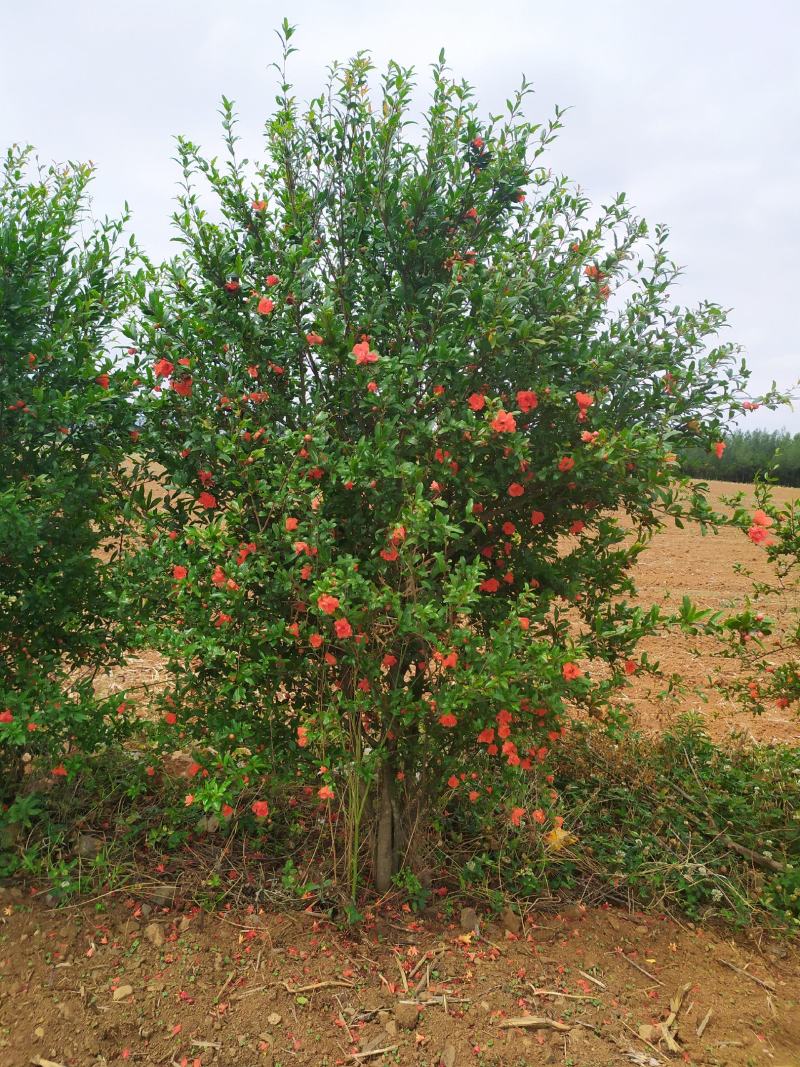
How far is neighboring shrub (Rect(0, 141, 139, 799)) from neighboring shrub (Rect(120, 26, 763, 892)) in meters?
0.32

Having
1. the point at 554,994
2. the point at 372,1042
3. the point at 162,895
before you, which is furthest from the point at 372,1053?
the point at 162,895

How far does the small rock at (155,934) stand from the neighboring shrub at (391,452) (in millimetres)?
613

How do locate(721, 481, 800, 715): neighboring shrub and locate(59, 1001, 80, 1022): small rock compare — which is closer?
locate(59, 1001, 80, 1022): small rock

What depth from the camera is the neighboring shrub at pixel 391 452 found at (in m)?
2.83

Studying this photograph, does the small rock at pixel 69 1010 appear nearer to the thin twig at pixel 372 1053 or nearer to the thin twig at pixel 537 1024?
the thin twig at pixel 372 1053

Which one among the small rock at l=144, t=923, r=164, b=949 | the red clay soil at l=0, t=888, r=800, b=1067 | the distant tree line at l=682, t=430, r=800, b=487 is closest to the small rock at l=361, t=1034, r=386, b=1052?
the red clay soil at l=0, t=888, r=800, b=1067

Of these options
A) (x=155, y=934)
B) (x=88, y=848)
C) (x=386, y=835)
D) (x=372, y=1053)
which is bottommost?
(x=372, y=1053)

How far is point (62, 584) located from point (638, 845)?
9.30ft

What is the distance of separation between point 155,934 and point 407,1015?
1.04 metres

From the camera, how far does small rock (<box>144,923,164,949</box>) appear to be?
3105 mm

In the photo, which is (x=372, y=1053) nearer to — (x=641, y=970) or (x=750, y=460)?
(x=641, y=970)

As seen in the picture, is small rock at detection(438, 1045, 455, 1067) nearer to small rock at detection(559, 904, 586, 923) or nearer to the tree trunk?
the tree trunk

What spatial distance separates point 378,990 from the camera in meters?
2.88

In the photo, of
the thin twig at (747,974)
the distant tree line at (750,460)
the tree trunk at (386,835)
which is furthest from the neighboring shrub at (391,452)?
the distant tree line at (750,460)
